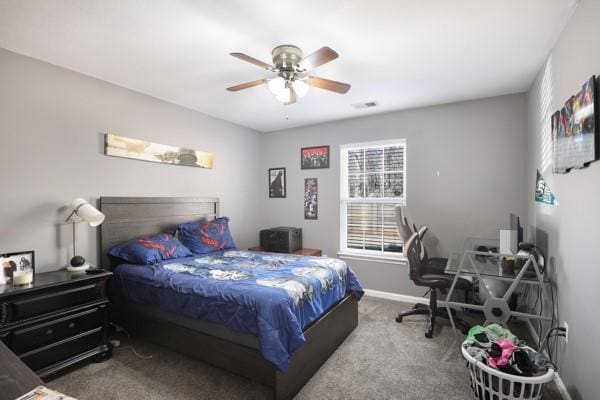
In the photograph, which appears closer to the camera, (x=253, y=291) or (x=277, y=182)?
(x=253, y=291)

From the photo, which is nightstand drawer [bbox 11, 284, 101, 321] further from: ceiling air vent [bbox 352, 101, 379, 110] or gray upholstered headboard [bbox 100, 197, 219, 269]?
ceiling air vent [bbox 352, 101, 379, 110]

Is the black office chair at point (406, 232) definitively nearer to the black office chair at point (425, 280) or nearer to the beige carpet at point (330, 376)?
the black office chair at point (425, 280)

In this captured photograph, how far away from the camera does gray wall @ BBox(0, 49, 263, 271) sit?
2.39m

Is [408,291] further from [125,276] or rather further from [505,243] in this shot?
[125,276]

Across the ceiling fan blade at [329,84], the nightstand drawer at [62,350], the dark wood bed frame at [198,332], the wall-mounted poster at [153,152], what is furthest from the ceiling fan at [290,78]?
the nightstand drawer at [62,350]

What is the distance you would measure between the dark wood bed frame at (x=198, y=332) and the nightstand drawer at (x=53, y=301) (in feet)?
1.49

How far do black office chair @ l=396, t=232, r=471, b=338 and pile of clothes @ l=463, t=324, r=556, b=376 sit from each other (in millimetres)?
905

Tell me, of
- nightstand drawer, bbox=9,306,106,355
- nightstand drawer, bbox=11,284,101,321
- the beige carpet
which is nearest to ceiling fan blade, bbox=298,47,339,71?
the beige carpet

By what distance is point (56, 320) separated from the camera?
222 cm

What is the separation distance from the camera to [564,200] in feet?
6.76

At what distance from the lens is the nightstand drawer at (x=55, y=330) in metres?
2.03

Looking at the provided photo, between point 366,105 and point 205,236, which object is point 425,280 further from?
point 205,236

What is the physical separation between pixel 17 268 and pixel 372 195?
3.90 metres

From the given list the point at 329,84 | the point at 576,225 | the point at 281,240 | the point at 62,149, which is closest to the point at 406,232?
the point at 576,225
